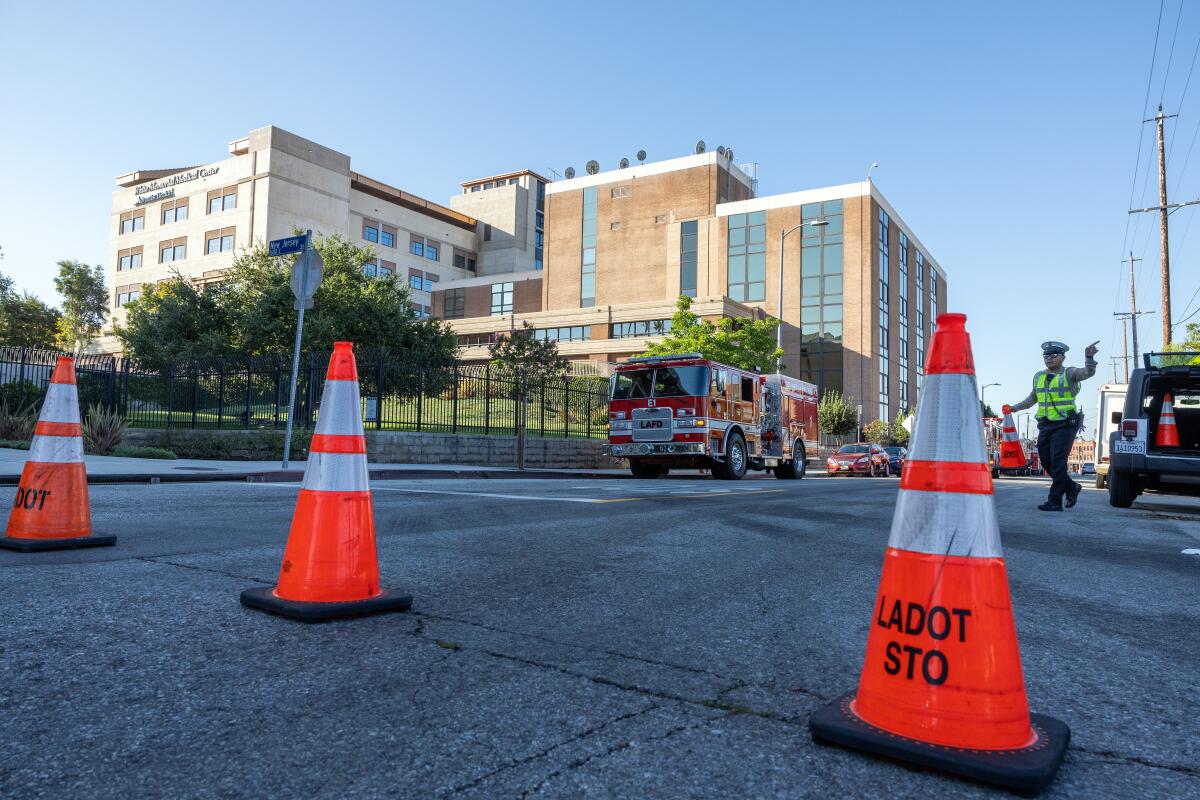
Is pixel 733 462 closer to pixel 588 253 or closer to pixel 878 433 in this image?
pixel 878 433

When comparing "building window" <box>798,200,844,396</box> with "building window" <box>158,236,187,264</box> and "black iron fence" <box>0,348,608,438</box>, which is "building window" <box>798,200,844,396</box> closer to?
"black iron fence" <box>0,348,608,438</box>

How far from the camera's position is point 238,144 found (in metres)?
68.9

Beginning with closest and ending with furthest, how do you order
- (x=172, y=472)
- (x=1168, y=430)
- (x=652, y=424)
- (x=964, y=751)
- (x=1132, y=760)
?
1. (x=964, y=751)
2. (x=1132, y=760)
3. (x=172, y=472)
4. (x=1168, y=430)
5. (x=652, y=424)

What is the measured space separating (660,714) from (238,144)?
7662 cm

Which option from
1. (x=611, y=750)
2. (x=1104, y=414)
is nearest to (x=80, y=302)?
(x=1104, y=414)

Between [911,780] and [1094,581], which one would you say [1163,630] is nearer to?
[1094,581]

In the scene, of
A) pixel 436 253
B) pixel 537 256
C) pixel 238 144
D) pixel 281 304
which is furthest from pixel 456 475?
pixel 537 256

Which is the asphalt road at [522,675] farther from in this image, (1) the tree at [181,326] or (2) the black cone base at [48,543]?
(1) the tree at [181,326]

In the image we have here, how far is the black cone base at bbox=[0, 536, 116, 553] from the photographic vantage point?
486 cm

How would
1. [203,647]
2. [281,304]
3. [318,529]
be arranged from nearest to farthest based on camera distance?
[203,647] → [318,529] → [281,304]

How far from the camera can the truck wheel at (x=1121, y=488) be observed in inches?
431

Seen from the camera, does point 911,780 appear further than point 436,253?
No

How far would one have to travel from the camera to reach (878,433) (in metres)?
61.2

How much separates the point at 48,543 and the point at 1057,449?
33.9 feet
